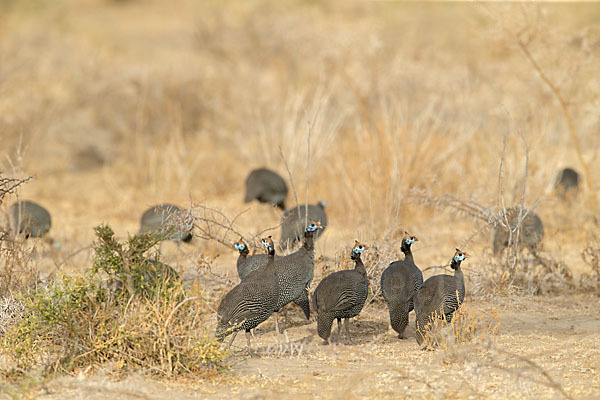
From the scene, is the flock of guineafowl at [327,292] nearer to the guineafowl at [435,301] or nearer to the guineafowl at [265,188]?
the guineafowl at [435,301]

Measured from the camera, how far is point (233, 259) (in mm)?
7742

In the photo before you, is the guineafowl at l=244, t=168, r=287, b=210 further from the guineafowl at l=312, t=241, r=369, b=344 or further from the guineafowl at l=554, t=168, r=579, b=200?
the guineafowl at l=312, t=241, r=369, b=344

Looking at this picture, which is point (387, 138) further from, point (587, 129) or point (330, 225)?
point (587, 129)

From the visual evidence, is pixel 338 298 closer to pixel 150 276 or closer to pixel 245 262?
pixel 245 262

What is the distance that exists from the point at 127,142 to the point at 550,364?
30.7 ft

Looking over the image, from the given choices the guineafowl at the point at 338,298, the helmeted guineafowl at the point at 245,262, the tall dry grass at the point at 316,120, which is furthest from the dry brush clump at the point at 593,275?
the helmeted guineafowl at the point at 245,262

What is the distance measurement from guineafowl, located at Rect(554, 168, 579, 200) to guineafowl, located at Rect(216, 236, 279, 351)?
541cm

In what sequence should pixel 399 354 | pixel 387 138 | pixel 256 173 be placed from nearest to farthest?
pixel 399 354, pixel 387 138, pixel 256 173

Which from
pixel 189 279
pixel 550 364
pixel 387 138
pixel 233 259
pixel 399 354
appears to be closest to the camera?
pixel 550 364

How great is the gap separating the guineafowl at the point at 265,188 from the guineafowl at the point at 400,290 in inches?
169

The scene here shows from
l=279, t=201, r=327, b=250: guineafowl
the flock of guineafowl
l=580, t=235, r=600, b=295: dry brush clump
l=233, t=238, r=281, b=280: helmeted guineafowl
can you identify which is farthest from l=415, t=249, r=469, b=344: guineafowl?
l=279, t=201, r=327, b=250: guineafowl

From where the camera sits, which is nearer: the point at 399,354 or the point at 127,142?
the point at 399,354

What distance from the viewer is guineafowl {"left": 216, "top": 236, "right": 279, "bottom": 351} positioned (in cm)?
472

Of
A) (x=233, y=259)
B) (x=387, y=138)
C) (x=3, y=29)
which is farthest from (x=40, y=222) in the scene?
(x=3, y=29)
